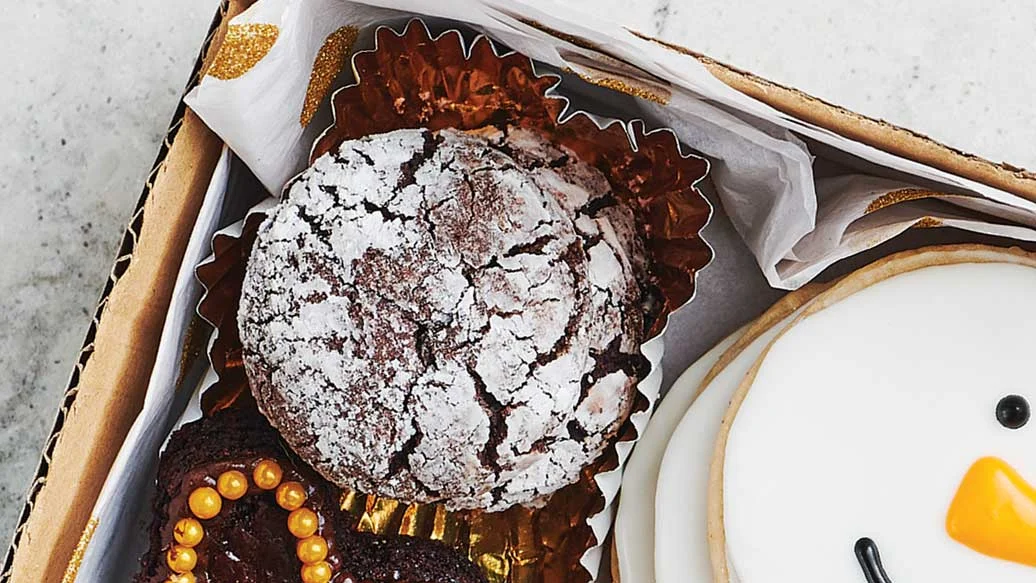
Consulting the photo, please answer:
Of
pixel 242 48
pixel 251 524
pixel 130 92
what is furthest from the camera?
pixel 130 92

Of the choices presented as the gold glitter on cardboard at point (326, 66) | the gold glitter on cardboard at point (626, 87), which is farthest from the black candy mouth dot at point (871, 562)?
the gold glitter on cardboard at point (326, 66)

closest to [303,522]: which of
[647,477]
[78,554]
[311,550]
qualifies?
[311,550]

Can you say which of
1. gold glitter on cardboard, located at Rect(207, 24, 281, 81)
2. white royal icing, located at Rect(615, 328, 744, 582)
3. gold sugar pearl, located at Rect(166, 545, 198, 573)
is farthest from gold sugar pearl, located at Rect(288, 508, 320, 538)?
gold glitter on cardboard, located at Rect(207, 24, 281, 81)

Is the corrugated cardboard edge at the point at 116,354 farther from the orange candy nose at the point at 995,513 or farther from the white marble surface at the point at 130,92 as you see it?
the orange candy nose at the point at 995,513

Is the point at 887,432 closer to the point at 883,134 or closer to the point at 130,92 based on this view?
the point at 883,134

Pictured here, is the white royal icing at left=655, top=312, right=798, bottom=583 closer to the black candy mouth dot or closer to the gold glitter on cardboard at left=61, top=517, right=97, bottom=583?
the black candy mouth dot

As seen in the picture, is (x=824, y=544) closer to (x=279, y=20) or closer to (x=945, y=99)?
(x=945, y=99)
